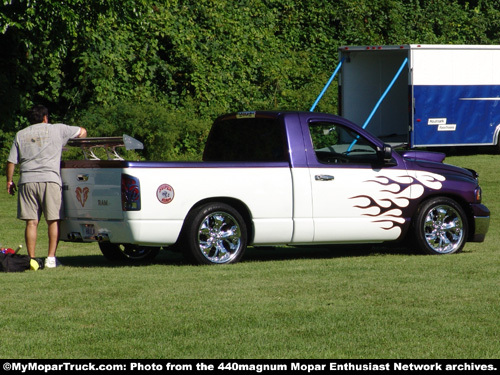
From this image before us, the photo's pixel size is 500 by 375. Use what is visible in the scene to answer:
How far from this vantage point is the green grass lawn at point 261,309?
6.66 meters

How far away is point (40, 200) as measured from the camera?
11.2 m

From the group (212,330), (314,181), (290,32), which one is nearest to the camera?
(212,330)

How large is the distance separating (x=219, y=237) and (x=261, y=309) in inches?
128

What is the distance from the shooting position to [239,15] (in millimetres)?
28344

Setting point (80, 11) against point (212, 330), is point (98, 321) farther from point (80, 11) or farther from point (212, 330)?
point (80, 11)

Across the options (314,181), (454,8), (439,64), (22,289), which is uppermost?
(454,8)

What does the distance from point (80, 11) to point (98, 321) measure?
539 inches

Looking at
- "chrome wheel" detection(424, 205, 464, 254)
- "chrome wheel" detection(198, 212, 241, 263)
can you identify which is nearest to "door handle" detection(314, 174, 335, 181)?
"chrome wheel" detection(198, 212, 241, 263)

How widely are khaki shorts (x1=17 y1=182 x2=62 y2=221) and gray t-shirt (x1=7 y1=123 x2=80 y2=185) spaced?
0.23 feet

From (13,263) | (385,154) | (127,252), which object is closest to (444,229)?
(385,154)

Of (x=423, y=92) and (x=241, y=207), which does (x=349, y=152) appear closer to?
(x=241, y=207)

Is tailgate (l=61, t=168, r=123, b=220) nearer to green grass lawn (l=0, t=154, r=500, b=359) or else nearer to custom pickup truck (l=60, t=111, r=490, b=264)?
custom pickup truck (l=60, t=111, r=490, b=264)

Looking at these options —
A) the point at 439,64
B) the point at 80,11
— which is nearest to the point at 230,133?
the point at 80,11

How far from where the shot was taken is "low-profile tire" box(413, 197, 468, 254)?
1230cm
